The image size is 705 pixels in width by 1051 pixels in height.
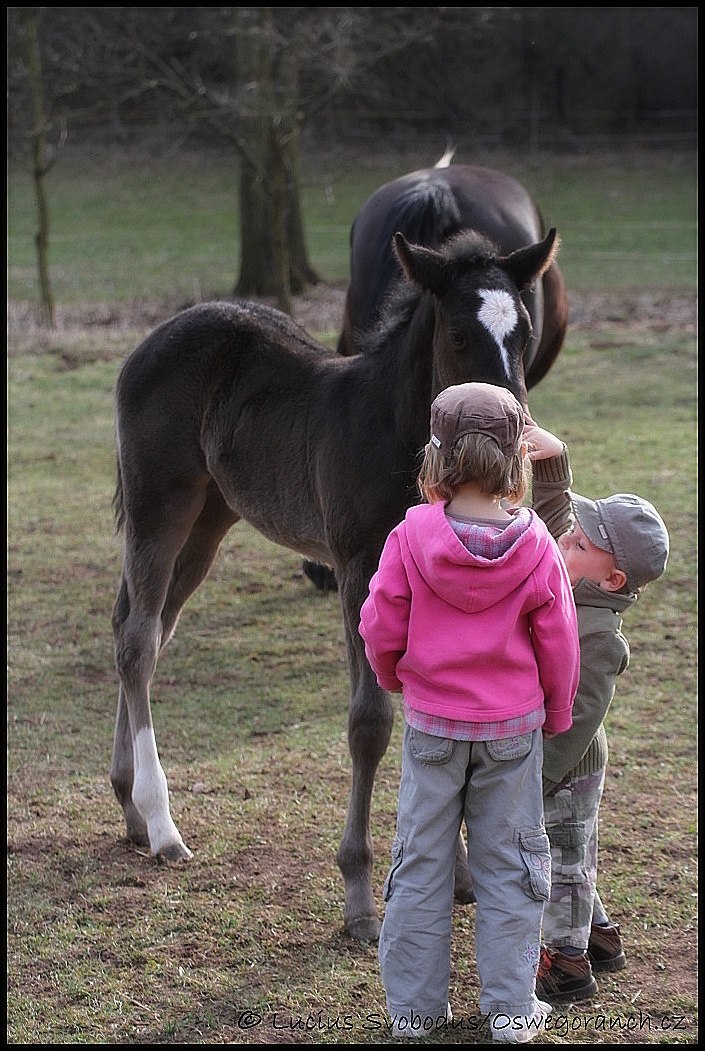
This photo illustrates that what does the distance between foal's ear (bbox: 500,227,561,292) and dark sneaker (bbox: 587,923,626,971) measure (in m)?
1.94

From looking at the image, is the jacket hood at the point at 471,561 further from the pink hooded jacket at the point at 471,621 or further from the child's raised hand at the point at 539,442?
the child's raised hand at the point at 539,442

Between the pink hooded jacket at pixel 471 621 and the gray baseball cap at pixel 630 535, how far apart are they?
30 centimetres

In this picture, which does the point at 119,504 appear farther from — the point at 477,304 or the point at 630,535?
the point at 630,535

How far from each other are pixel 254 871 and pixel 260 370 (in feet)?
5.76

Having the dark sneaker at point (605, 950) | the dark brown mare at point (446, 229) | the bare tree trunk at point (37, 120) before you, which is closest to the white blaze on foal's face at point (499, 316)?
the dark sneaker at point (605, 950)

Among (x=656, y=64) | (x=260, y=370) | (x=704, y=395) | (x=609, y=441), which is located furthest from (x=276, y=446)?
(x=656, y=64)

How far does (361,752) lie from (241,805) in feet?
3.04

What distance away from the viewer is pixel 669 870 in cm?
378

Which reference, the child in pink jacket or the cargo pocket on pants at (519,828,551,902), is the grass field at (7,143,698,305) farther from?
the cargo pocket on pants at (519,828,551,902)

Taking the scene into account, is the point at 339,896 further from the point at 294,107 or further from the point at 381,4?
the point at 381,4

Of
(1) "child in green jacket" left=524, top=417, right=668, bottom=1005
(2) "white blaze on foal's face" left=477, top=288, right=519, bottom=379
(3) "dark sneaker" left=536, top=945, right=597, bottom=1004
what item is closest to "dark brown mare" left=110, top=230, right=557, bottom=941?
(2) "white blaze on foal's face" left=477, top=288, right=519, bottom=379

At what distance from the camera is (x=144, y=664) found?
4227mm

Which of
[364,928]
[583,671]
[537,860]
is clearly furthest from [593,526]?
[364,928]

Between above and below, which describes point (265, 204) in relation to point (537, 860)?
above
